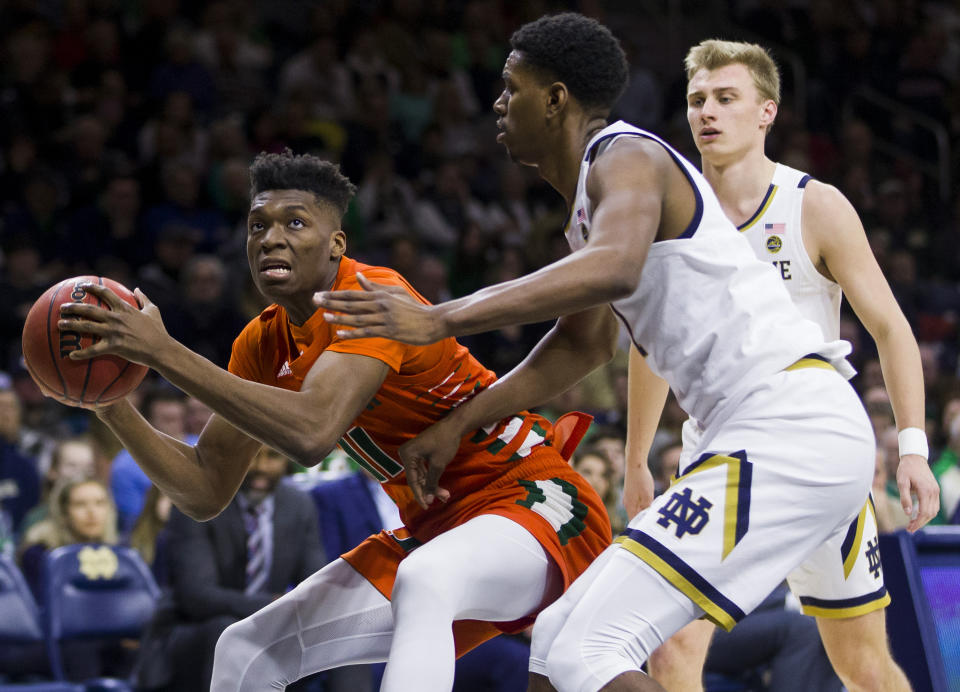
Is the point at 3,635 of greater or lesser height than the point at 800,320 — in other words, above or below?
below

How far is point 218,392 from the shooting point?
277 cm

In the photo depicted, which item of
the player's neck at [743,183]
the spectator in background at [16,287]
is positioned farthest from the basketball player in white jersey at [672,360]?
the spectator in background at [16,287]

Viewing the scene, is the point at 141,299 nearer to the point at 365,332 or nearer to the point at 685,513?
the point at 365,332

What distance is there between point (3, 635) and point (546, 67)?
4173mm

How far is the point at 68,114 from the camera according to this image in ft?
29.7

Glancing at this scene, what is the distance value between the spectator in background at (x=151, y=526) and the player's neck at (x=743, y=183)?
11.5 feet

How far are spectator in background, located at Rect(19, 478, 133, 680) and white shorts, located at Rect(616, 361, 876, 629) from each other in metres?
3.99

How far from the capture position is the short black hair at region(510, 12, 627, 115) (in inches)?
118

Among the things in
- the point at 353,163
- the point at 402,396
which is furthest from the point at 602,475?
the point at 353,163

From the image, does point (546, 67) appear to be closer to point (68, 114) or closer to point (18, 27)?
point (68, 114)

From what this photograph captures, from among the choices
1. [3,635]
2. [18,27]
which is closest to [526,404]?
[3,635]

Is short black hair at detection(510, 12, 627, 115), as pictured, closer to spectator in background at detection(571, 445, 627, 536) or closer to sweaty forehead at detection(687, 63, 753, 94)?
sweaty forehead at detection(687, 63, 753, 94)

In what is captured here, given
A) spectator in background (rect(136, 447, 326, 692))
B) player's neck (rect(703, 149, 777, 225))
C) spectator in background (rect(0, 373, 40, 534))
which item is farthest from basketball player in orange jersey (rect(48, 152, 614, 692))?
spectator in background (rect(0, 373, 40, 534))

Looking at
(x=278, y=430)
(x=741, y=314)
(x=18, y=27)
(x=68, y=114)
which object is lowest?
(x=278, y=430)
